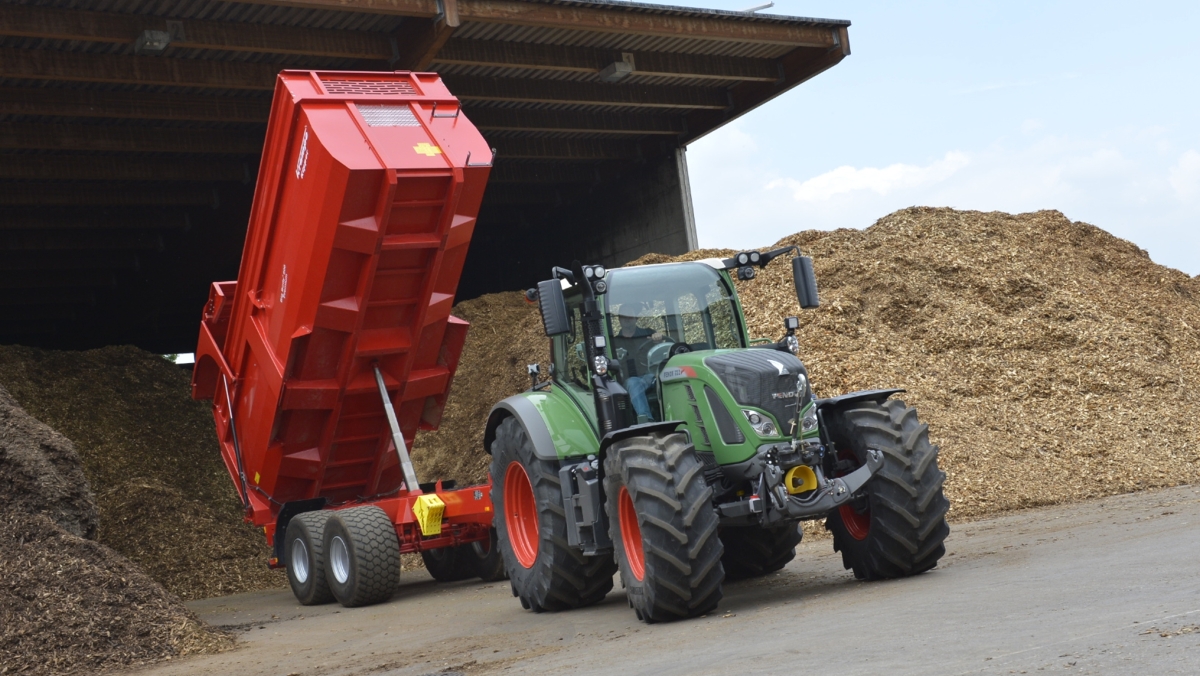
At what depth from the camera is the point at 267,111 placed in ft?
54.1

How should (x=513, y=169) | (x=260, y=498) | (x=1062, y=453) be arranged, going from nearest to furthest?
(x=260, y=498), (x=1062, y=453), (x=513, y=169)

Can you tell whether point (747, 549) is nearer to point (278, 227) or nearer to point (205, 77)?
point (278, 227)

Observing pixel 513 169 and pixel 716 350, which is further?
pixel 513 169

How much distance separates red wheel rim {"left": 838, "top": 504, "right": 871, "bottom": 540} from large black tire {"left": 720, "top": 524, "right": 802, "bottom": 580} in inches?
33.6

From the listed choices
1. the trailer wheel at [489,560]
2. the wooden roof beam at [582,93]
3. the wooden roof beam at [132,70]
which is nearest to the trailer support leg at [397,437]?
the trailer wheel at [489,560]

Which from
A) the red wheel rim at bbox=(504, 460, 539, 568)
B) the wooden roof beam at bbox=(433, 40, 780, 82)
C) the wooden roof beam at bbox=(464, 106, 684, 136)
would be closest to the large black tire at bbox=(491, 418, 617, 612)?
the red wheel rim at bbox=(504, 460, 539, 568)

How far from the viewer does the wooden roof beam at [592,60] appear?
1577cm

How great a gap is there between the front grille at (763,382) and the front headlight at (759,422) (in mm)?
46

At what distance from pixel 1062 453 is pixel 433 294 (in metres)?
6.92

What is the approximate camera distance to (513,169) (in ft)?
68.3

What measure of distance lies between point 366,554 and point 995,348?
858 centimetres

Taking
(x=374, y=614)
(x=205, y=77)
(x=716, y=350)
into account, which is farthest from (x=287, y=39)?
(x=716, y=350)

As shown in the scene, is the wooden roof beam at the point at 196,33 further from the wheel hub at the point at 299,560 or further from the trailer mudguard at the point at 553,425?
the trailer mudguard at the point at 553,425

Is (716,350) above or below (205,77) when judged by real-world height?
below
